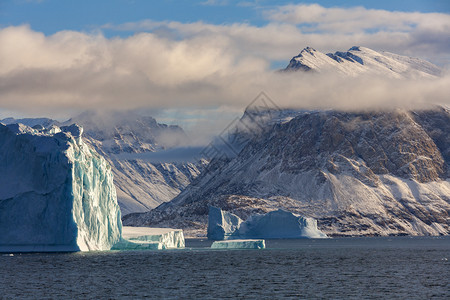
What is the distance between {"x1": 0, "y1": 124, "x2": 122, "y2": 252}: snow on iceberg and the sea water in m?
4.26

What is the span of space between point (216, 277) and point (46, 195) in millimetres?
43272

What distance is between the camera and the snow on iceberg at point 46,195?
135500 millimetres

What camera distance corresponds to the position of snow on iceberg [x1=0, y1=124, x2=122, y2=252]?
13550cm

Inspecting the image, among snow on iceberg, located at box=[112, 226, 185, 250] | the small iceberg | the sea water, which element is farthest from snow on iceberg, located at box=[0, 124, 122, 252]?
the small iceberg

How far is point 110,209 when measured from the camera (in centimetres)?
15388

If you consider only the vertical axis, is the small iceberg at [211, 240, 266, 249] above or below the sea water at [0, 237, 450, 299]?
above

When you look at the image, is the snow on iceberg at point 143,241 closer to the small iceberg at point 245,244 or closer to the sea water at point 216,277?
the sea water at point 216,277

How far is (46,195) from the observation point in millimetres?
138250

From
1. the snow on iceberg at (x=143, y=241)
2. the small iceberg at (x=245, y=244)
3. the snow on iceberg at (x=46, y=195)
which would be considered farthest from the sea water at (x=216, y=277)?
the small iceberg at (x=245, y=244)

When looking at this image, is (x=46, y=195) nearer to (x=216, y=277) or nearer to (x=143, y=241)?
(x=143, y=241)

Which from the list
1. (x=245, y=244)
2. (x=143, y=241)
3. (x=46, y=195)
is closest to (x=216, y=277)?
(x=46, y=195)

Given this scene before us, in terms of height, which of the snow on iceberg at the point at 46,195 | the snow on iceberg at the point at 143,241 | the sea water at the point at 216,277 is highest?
the snow on iceberg at the point at 46,195

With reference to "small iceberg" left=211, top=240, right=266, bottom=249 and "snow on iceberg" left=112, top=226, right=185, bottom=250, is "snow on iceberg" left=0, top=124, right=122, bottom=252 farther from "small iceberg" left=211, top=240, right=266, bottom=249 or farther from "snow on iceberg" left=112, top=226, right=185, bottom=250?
"small iceberg" left=211, top=240, right=266, bottom=249

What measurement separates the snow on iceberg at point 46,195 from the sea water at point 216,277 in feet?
14.0
